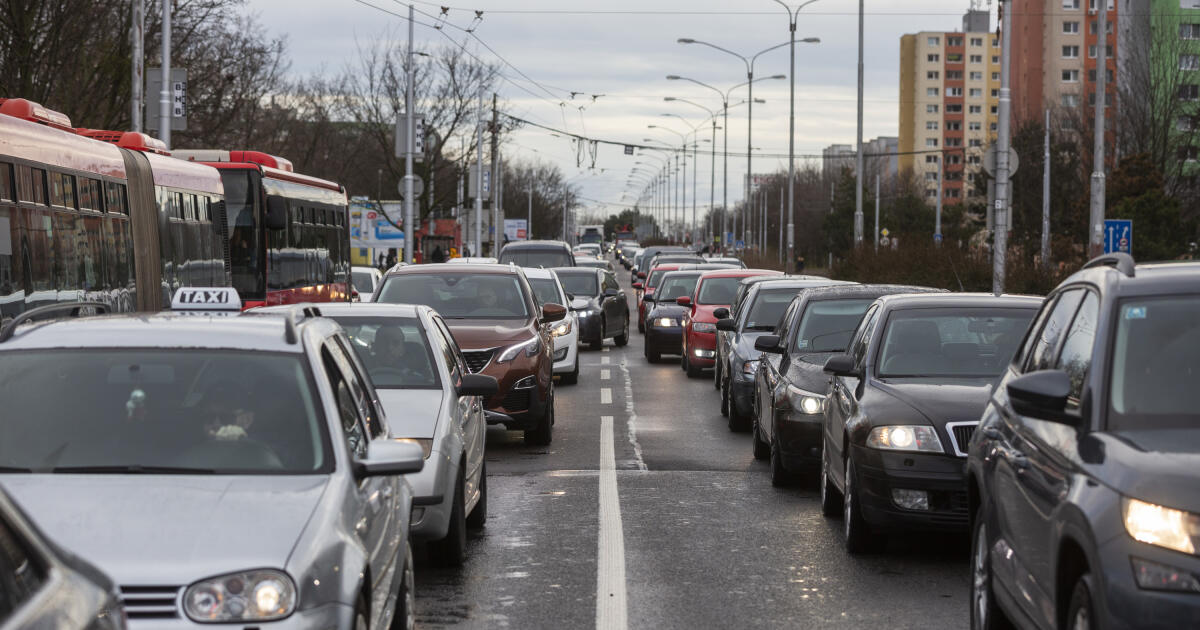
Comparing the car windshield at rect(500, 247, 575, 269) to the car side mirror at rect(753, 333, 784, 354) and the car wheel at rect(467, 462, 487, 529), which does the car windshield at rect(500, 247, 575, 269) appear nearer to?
the car side mirror at rect(753, 333, 784, 354)

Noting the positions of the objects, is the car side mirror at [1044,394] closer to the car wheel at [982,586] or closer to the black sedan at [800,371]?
the car wheel at [982,586]

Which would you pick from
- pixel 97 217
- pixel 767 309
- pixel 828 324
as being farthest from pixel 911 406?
pixel 97 217

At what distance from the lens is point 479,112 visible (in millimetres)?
62688

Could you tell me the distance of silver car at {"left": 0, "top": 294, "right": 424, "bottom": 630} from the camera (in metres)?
4.54

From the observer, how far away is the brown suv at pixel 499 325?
48.5 ft

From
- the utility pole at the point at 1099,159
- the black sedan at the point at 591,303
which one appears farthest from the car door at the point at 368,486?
the utility pole at the point at 1099,159

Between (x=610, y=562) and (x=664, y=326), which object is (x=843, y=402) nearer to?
(x=610, y=562)

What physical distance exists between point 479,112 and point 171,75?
30197 millimetres

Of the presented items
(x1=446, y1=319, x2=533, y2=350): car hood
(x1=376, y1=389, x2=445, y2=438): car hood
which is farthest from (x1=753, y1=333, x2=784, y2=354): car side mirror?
(x1=376, y1=389, x2=445, y2=438): car hood

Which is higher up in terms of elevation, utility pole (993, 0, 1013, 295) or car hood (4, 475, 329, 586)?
utility pole (993, 0, 1013, 295)

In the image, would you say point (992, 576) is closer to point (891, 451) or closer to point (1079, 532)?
point (1079, 532)

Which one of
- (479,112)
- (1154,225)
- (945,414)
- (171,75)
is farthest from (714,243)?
(945,414)

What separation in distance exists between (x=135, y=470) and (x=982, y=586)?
11.2ft

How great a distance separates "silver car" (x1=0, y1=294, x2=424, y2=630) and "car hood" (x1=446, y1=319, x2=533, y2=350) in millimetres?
8373
